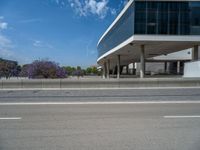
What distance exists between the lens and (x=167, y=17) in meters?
42.0

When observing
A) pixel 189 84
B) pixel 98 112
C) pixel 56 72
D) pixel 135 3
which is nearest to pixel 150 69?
pixel 135 3

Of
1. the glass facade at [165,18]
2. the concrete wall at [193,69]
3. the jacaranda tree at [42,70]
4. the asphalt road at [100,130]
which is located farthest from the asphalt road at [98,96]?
the glass facade at [165,18]

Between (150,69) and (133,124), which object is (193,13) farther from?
(150,69)

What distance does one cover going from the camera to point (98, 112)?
970cm

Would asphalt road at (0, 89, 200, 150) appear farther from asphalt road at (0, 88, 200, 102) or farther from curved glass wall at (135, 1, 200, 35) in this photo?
curved glass wall at (135, 1, 200, 35)

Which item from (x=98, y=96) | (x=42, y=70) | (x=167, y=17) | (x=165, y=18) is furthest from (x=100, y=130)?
(x=167, y=17)

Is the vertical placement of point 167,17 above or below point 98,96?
above

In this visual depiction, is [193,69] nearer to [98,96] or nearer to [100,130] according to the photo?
[98,96]

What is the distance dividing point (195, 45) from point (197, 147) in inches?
1638

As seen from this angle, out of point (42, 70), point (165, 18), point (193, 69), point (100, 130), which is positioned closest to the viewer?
point (100, 130)

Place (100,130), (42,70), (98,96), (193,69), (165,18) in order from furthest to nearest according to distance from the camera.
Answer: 1. (165,18)
2. (193,69)
3. (42,70)
4. (98,96)
5. (100,130)

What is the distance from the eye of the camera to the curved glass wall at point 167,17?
40.8 m

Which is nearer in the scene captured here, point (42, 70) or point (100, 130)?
point (100, 130)

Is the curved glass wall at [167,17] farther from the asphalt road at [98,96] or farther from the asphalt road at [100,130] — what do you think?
the asphalt road at [100,130]
